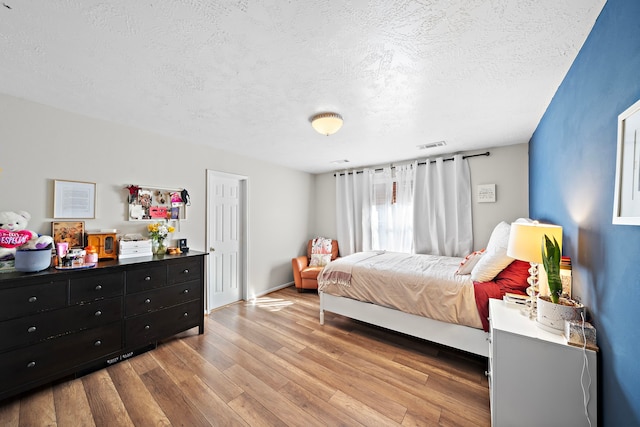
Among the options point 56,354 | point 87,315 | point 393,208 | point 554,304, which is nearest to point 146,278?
point 87,315

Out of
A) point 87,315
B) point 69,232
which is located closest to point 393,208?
point 87,315

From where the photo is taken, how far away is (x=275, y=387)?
6.20 feet

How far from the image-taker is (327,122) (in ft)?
7.26

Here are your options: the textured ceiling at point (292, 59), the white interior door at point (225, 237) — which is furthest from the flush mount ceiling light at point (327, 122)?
the white interior door at point (225, 237)

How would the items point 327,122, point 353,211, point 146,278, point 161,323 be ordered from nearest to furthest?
point 327,122 < point 146,278 < point 161,323 < point 353,211

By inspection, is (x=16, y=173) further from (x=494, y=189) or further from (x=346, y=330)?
(x=494, y=189)

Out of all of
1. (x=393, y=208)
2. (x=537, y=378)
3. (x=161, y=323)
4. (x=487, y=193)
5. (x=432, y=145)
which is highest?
(x=432, y=145)

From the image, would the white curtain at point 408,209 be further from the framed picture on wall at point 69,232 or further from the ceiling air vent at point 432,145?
the framed picture on wall at point 69,232

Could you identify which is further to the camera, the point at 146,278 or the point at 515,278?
the point at 146,278

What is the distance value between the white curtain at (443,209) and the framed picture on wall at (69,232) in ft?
14.0

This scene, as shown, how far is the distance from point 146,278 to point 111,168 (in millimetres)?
1249

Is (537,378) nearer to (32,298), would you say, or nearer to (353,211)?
(32,298)

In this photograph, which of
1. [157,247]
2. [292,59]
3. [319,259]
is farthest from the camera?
[319,259]

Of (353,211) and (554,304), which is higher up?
(353,211)
